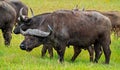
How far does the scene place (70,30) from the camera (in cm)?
1473

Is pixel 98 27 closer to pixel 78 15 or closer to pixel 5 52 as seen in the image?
pixel 78 15

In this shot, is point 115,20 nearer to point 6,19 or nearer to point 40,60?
point 6,19

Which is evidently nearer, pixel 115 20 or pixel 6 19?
pixel 6 19

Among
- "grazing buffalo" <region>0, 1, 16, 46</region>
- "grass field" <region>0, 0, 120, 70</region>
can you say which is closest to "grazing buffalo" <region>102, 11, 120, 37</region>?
"grass field" <region>0, 0, 120, 70</region>

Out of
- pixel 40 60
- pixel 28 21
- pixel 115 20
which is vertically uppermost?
pixel 28 21

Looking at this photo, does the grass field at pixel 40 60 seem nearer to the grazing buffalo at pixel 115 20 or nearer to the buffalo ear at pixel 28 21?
the grazing buffalo at pixel 115 20

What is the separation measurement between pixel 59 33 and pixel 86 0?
28743mm

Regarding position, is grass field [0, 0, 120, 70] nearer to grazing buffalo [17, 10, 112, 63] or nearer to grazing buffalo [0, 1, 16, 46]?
grazing buffalo [0, 1, 16, 46]

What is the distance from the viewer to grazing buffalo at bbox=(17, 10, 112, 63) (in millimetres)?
14516

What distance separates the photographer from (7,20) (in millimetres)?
17812

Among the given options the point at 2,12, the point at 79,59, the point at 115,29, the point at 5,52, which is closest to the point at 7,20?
the point at 2,12

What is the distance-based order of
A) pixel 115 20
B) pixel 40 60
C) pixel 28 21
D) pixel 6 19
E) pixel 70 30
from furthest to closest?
1. pixel 115 20
2. pixel 6 19
3. pixel 28 21
4. pixel 70 30
5. pixel 40 60

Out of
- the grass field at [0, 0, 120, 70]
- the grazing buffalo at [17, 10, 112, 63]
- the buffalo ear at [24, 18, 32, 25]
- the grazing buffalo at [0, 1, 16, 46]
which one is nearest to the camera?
the grass field at [0, 0, 120, 70]

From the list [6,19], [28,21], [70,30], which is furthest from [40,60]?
[6,19]
